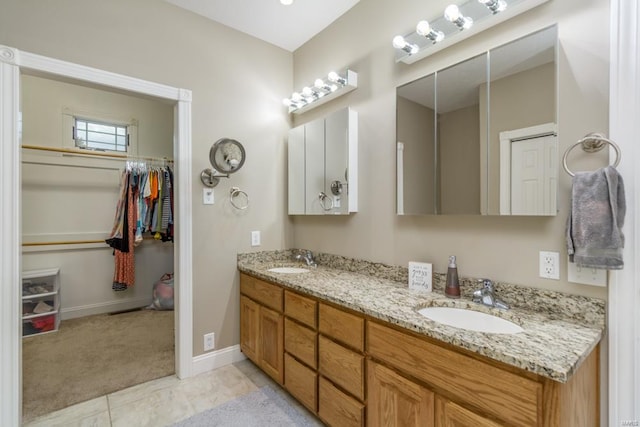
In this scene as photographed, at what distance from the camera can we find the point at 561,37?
4.15 ft

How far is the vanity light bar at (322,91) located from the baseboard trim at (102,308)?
10.3 feet

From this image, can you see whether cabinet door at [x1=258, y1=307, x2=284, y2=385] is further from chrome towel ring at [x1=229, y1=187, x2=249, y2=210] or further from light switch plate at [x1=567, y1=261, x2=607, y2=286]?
light switch plate at [x1=567, y1=261, x2=607, y2=286]

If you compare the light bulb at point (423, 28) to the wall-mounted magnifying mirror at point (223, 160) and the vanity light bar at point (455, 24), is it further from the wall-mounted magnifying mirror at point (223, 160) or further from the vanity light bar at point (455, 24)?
the wall-mounted magnifying mirror at point (223, 160)

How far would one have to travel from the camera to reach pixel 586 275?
3.92ft

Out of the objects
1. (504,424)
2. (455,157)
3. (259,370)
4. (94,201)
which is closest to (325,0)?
(455,157)

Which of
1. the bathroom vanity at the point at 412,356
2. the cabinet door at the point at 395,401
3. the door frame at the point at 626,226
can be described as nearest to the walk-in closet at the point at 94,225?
the bathroom vanity at the point at 412,356

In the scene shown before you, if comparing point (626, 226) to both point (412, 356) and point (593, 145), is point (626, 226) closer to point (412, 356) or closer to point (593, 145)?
point (593, 145)

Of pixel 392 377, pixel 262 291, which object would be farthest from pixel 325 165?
pixel 392 377

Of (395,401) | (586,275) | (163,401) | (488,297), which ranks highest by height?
(586,275)

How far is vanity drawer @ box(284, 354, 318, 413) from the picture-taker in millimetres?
1703

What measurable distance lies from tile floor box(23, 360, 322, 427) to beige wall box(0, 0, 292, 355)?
0.26 meters

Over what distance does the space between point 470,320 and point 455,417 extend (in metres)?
0.46

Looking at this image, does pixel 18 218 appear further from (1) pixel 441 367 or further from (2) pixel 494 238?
(2) pixel 494 238

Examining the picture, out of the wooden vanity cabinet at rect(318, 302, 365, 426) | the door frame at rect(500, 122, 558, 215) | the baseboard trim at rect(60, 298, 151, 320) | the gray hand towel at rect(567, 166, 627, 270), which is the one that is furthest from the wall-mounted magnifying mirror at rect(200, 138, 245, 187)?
the baseboard trim at rect(60, 298, 151, 320)
